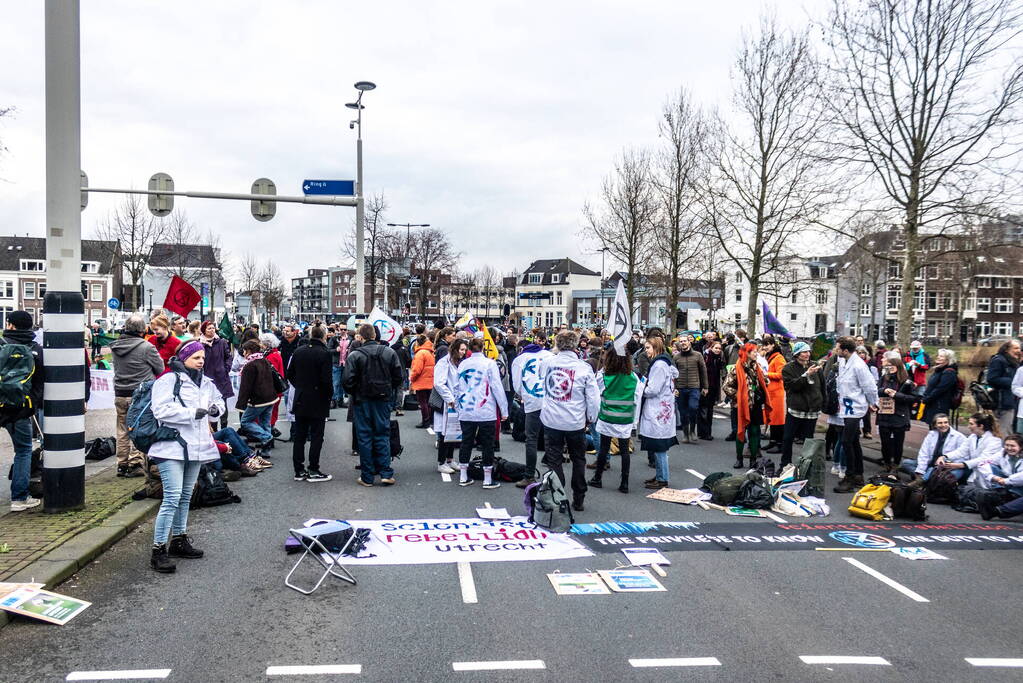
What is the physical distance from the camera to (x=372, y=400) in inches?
375

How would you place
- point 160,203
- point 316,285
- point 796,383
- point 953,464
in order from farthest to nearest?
point 316,285 < point 160,203 < point 796,383 < point 953,464

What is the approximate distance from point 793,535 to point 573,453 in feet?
7.77

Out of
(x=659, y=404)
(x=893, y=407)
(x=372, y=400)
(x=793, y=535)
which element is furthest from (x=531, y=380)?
(x=893, y=407)

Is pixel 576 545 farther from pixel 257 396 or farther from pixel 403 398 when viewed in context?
pixel 403 398

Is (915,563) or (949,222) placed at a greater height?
(949,222)

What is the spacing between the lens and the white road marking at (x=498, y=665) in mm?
4406

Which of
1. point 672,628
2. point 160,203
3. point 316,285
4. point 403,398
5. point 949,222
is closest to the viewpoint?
point 672,628

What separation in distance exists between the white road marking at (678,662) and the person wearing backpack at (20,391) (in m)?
6.09

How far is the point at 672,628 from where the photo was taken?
5090 millimetres

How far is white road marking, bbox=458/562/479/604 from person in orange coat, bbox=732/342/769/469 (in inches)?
239

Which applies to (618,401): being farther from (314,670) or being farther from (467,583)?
(314,670)

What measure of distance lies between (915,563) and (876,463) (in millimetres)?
5749

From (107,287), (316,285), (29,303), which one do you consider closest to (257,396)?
(107,287)

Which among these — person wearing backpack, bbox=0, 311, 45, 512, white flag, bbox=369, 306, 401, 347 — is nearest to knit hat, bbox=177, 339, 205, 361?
person wearing backpack, bbox=0, 311, 45, 512
